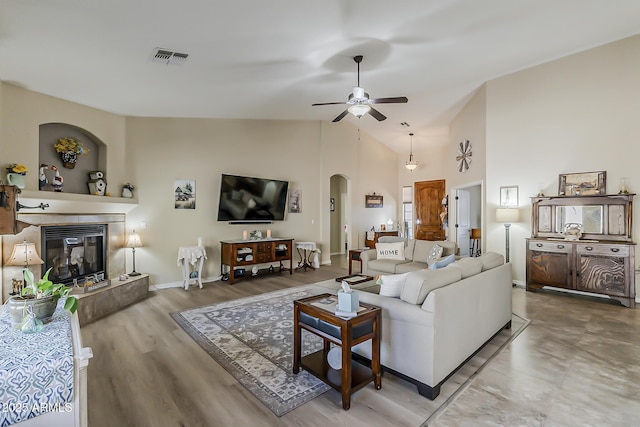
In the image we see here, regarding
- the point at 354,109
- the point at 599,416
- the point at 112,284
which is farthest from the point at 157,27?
the point at 599,416

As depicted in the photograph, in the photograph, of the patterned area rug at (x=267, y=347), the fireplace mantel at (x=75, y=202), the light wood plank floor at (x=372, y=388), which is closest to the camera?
the light wood plank floor at (x=372, y=388)

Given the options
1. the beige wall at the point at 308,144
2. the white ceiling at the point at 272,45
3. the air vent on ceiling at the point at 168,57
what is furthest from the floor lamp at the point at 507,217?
the air vent on ceiling at the point at 168,57

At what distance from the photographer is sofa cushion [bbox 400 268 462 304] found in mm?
2328

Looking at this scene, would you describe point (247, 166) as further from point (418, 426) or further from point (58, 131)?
point (418, 426)

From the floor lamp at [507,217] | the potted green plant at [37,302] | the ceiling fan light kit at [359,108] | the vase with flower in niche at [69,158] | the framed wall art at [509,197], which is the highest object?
the ceiling fan light kit at [359,108]

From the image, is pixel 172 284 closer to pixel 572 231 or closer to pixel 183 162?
pixel 183 162

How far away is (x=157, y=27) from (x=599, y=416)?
15.4ft

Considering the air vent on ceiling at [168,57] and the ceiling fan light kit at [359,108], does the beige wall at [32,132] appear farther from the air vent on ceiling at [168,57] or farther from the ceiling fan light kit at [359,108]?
the ceiling fan light kit at [359,108]

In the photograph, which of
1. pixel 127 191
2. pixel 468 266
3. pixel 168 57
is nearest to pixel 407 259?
pixel 468 266

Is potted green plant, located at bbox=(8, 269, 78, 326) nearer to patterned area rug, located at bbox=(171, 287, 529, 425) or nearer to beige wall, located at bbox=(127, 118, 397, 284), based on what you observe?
patterned area rug, located at bbox=(171, 287, 529, 425)

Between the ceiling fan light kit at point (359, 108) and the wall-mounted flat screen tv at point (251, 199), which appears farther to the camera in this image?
the wall-mounted flat screen tv at point (251, 199)

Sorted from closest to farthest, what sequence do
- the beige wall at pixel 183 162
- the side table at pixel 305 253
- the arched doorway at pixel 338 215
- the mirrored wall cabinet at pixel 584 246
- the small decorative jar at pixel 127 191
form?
the beige wall at pixel 183 162 → the mirrored wall cabinet at pixel 584 246 → the small decorative jar at pixel 127 191 → the side table at pixel 305 253 → the arched doorway at pixel 338 215

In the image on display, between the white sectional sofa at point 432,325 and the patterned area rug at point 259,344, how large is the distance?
2.10 feet

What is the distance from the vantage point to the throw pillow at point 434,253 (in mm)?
5113
